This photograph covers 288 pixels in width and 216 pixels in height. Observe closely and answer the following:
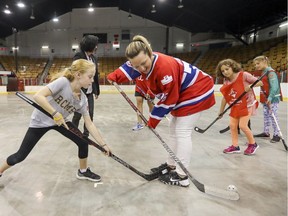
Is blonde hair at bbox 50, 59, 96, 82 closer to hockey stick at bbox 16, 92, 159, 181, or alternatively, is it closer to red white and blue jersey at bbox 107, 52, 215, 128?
hockey stick at bbox 16, 92, 159, 181

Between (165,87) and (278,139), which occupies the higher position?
(165,87)

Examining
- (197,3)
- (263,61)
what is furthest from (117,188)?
(197,3)

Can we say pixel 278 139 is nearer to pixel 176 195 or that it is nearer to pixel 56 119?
pixel 176 195

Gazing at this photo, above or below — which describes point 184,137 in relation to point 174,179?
above

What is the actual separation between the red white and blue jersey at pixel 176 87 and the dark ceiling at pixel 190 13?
1378cm

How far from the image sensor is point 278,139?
3.48 metres

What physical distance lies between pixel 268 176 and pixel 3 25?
21.2 m

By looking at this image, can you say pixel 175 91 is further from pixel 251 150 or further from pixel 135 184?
pixel 251 150

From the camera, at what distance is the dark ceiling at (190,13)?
14.2 metres

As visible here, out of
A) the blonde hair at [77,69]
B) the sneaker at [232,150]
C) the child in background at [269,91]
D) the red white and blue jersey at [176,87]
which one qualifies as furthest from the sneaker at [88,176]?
the child in background at [269,91]

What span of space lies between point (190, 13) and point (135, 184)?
1643cm

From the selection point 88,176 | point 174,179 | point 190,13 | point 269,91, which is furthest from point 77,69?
point 190,13

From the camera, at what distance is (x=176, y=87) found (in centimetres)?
173

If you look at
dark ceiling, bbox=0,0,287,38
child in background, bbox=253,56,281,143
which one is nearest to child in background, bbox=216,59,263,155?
child in background, bbox=253,56,281,143
